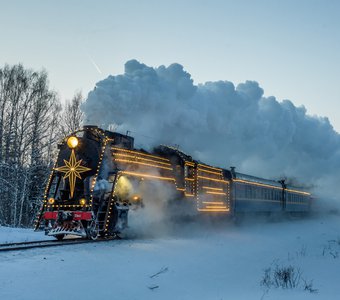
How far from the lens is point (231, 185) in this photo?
2198cm

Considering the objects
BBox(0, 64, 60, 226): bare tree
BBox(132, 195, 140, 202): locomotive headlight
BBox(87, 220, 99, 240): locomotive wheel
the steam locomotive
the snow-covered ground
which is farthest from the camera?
BBox(0, 64, 60, 226): bare tree

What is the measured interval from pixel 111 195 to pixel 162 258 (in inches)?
118

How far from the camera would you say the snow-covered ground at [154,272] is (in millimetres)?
6934

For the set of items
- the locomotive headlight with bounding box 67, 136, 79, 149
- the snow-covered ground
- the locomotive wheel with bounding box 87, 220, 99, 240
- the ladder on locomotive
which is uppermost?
the locomotive headlight with bounding box 67, 136, 79, 149

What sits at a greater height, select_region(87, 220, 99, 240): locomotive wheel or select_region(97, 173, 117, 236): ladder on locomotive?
select_region(97, 173, 117, 236): ladder on locomotive

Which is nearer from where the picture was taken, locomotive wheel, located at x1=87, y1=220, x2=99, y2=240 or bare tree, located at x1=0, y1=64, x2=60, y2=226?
locomotive wheel, located at x1=87, y1=220, x2=99, y2=240

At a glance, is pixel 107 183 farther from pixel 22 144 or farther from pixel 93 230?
pixel 22 144

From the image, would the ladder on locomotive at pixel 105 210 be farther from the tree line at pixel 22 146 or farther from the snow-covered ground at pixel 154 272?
the tree line at pixel 22 146

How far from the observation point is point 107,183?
512 inches

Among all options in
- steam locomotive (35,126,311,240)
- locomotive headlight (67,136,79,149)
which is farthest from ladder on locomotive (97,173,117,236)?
locomotive headlight (67,136,79,149)

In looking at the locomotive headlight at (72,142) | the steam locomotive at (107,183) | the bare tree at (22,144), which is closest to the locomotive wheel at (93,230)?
the steam locomotive at (107,183)

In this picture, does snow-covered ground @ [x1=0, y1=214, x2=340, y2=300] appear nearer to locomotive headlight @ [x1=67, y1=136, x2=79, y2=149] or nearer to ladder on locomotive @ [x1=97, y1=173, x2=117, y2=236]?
ladder on locomotive @ [x1=97, y1=173, x2=117, y2=236]

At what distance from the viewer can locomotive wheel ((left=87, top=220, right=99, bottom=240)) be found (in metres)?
12.0

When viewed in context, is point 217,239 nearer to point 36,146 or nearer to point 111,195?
point 111,195
